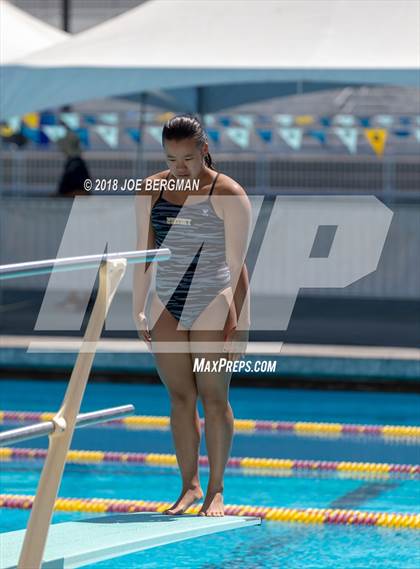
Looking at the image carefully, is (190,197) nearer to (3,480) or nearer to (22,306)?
(3,480)

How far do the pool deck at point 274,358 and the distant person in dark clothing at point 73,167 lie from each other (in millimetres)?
2472

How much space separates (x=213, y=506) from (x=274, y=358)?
15.8ft

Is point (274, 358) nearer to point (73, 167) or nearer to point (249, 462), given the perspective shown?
point (249, 462)

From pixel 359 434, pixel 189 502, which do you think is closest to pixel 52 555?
pixel 189 502

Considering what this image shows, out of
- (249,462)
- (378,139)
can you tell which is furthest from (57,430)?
(378,139)

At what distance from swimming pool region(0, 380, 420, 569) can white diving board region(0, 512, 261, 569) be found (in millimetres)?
1372

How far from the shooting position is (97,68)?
33.6 feet

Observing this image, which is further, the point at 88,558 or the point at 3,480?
the point at 3,480

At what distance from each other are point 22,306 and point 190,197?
341 inches

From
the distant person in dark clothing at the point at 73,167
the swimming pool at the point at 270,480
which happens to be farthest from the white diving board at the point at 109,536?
the distant person in dark clothing at the point at 73,167

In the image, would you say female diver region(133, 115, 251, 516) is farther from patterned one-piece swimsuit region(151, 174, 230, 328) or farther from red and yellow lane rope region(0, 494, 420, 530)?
red and yellow lane rope region(0, 494, 420, 530)

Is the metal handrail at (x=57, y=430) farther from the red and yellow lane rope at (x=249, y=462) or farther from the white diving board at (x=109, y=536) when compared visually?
the red and yellow lane rope at (x=249, y=462)

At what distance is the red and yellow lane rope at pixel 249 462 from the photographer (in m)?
7.21

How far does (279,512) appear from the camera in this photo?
618 centimetres
